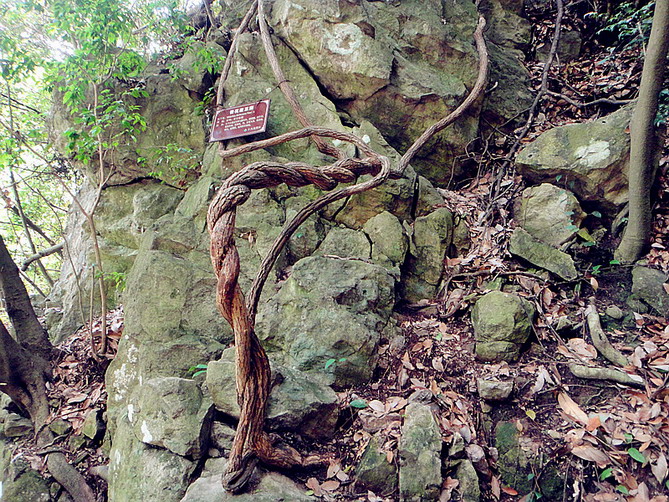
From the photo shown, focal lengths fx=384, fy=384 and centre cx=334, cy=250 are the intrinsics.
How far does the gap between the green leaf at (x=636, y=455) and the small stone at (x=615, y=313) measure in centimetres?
144

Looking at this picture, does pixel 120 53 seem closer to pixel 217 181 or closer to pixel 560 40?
pixel 217 181

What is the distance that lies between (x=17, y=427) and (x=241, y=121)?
14.7 feet

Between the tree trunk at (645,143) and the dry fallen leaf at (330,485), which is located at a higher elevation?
the tree trunk at (645,143)

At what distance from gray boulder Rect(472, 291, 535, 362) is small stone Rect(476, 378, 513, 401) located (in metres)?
0.35

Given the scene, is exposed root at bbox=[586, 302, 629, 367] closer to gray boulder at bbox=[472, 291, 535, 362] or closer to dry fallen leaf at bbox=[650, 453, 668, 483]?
gray boulder at bbox=[472, 291, 535, 362]

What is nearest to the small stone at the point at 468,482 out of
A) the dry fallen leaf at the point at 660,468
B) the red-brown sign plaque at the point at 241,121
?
the dry fallen leaf at the point at 660,468

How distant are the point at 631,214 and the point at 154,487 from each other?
5.11 meters

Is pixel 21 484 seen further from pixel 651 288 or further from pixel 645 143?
pixel 645 143

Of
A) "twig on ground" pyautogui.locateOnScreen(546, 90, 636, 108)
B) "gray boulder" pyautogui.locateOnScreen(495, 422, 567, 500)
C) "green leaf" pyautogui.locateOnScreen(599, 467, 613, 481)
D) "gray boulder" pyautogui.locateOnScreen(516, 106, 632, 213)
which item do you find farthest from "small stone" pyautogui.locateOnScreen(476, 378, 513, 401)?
"twig on ground" pyautogui.locateOnScreen(546, 90, 636, 108)

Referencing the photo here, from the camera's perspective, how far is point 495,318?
3639 millimetres

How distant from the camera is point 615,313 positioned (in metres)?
3.79

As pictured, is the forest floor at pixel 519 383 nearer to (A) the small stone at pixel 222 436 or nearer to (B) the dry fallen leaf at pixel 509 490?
(B) the dry fallen leaf at pixel 509 490

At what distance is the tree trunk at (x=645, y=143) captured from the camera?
3.81 metres

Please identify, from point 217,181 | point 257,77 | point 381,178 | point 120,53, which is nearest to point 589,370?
point 381,178
